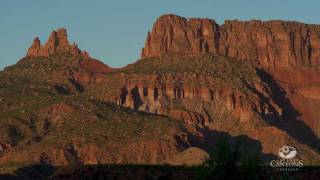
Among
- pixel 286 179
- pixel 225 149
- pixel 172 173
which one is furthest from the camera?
pixel 172 173

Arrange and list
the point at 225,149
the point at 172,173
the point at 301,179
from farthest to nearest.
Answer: the point at 172,173 < the point at 301,179 < the point at 225,149

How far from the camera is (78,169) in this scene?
170m

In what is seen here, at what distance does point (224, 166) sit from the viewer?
10425cm

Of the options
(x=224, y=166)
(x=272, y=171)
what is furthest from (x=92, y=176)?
(x=224, y=166)

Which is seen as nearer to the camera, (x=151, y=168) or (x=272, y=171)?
(x=272, y=171)

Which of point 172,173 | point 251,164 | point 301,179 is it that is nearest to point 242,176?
point 251,164

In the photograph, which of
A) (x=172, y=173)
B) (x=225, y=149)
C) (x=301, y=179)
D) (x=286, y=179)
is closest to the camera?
(x=286, y=179)

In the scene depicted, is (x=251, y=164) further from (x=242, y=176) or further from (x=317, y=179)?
(x=317, y=179)

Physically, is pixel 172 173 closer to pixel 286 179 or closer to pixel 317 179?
pixel 317 179

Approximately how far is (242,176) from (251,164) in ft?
5.64

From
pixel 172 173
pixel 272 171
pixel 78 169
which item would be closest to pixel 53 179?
pixel 78 169

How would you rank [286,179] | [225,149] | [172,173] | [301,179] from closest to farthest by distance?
[286,179] → [225,149] → [301,179] → [172,173]

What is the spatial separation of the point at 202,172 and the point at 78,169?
69352 millimetres

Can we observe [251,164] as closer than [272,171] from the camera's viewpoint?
Yes
